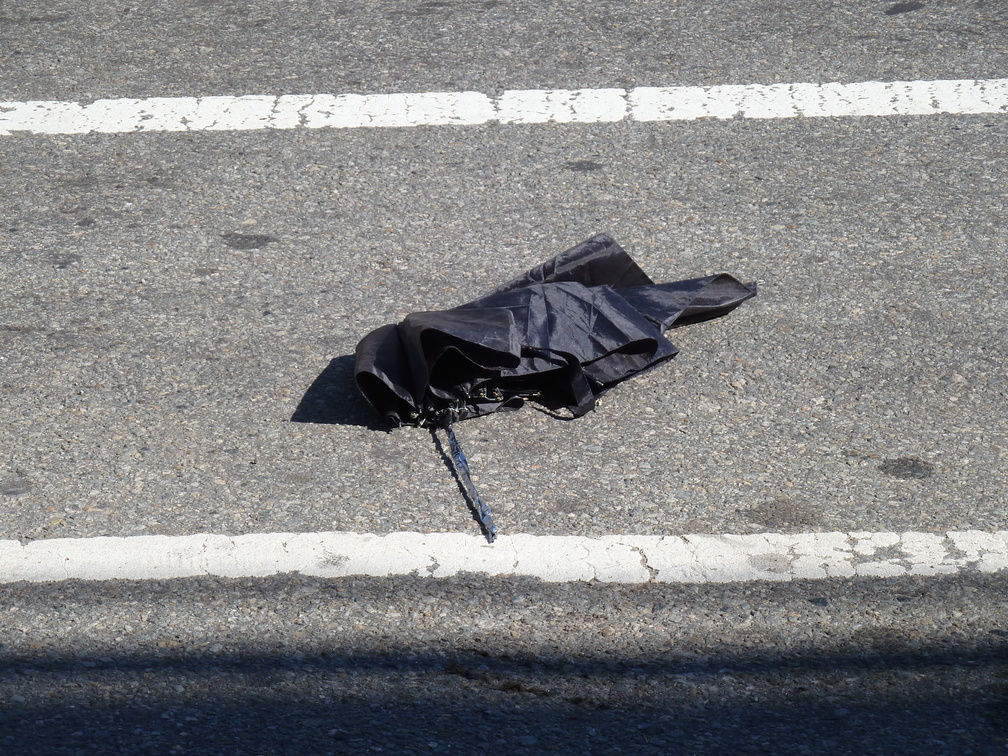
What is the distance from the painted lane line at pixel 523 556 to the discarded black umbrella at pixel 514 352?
13.4 inches

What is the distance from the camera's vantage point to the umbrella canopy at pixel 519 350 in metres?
3.81

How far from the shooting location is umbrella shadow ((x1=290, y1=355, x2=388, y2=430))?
3.86 meters

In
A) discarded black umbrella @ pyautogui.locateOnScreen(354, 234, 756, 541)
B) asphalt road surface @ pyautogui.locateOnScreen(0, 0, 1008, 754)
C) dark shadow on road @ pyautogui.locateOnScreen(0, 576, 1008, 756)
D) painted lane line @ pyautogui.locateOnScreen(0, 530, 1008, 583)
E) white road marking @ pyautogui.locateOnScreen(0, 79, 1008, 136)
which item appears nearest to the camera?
dark shadow on road @ pyautogui.locateOnScreen(0, 576, 1008, 756)

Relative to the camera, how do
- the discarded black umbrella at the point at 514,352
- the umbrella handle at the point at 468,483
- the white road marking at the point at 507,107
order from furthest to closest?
1. the white road marking at the point at 507,107
2. the discarded black umbrella at the point at 514,352
3. the umbrella handle at the point at 468,483

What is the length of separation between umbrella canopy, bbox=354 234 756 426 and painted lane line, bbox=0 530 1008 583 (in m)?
0.67

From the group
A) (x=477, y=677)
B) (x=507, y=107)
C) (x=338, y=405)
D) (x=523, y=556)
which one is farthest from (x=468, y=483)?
(x=507, y=107)

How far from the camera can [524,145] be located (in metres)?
5.89

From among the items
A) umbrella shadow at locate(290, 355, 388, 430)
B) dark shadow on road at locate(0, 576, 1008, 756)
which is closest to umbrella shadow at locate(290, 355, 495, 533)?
umbrella shadow at locate(290, 355, 388, 430)

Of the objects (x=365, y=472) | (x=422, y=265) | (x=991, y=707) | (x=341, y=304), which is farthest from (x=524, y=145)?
(x=991, y=707)

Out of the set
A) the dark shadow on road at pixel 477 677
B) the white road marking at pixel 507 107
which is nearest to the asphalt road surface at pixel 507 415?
the dark shadow on road at pixel 477 677

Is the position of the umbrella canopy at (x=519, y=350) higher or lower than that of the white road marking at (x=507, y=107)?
lower

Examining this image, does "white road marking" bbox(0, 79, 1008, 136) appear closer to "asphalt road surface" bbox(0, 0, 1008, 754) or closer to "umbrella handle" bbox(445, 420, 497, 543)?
"asphalt road surface" bbox(0, 0, 1008, 754)

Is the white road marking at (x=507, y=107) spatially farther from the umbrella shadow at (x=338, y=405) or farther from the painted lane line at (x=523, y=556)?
the painted lane line at (x=523, y=556)

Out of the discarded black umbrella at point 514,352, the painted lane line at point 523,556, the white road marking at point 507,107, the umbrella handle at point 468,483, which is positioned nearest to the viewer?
the painted lane line at point 523,556
